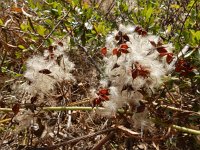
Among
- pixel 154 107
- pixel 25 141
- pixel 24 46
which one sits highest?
pixel 24 46

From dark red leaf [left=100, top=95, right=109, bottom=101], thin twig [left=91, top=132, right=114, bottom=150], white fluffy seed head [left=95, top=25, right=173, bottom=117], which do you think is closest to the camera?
white fluffy seed head [left=95, top=25, right=173, bottom=117]

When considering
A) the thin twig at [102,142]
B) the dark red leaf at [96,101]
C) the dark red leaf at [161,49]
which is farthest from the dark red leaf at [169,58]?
the thin twig at [102,142]

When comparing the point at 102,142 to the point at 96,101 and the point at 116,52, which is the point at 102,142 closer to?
the point at 96,101

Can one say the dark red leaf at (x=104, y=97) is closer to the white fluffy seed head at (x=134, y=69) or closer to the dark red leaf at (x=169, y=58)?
the white fluffy seed head at (x=134, y=69)

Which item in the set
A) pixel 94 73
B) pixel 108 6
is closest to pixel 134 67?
pixel 94 73

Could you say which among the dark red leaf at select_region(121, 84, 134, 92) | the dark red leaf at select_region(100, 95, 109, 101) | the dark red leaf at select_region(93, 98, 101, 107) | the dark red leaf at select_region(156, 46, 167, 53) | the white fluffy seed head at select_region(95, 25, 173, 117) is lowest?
the dark red leaf at select_region(93, 98, 101, 107)

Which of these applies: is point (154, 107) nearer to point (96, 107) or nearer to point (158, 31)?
point (96, 107)

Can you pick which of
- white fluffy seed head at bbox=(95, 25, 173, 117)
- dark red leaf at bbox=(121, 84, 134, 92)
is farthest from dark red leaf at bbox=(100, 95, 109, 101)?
dark red leaf at bbox=(121, 84, 134, 92)

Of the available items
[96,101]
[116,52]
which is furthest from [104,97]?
[116,52]

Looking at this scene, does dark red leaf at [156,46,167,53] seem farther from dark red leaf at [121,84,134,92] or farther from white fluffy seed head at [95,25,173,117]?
dark red leaf at [121,84,134,92]

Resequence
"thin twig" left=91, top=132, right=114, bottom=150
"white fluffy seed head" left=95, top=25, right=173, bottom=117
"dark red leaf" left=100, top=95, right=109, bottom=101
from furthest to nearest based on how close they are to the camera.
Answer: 1. "thin twig" left=91, top=132, right=114, bottom=150
2. "dark red leaf" left=100, top=95, right=109, bottom=101
3. "white fluffy seed head" left=95, top=25, right=173, bottom=117

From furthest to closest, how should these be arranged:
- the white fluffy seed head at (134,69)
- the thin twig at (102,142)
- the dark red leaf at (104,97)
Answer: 1. the thin twig at (102,142)
2. the dark red leaf at (104,97)
3. the white fluffy seed head at (134,69)
